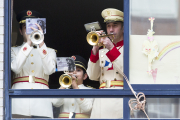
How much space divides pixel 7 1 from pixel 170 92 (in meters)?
2.37

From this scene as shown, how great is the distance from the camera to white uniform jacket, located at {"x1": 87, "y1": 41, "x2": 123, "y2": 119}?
4.96m

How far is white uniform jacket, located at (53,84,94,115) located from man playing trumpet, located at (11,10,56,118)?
5.4 inches

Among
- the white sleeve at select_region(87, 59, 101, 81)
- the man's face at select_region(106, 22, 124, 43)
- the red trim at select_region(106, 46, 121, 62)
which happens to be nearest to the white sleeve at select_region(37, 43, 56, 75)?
the white sleeve at select_region(87, 59, 101, 81)

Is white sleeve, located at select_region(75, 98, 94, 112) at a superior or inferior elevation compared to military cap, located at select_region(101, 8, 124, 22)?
inferior

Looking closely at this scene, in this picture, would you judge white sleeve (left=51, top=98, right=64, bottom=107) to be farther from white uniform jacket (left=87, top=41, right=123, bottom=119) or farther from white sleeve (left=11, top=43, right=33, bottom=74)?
white sleeve (left=11, top=43, right=33, bottom=74)

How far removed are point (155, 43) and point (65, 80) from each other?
1.27m

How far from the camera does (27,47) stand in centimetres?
507

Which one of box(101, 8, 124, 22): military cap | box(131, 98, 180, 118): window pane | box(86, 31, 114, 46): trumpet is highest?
box(101, 8, 124, 22): military cap

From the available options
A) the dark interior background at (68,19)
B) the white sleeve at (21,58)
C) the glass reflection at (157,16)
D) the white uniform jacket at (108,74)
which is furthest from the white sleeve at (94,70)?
the dark interior background at (68,19)

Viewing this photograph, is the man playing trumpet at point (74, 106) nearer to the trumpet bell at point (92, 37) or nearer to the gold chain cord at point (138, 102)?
the gold chain cord at point (138, 102)

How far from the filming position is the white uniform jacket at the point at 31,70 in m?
5.00

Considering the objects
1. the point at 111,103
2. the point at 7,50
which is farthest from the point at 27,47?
the point at 111,103

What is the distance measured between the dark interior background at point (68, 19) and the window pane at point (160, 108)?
2.60 metres

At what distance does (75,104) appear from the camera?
505 centimetres
